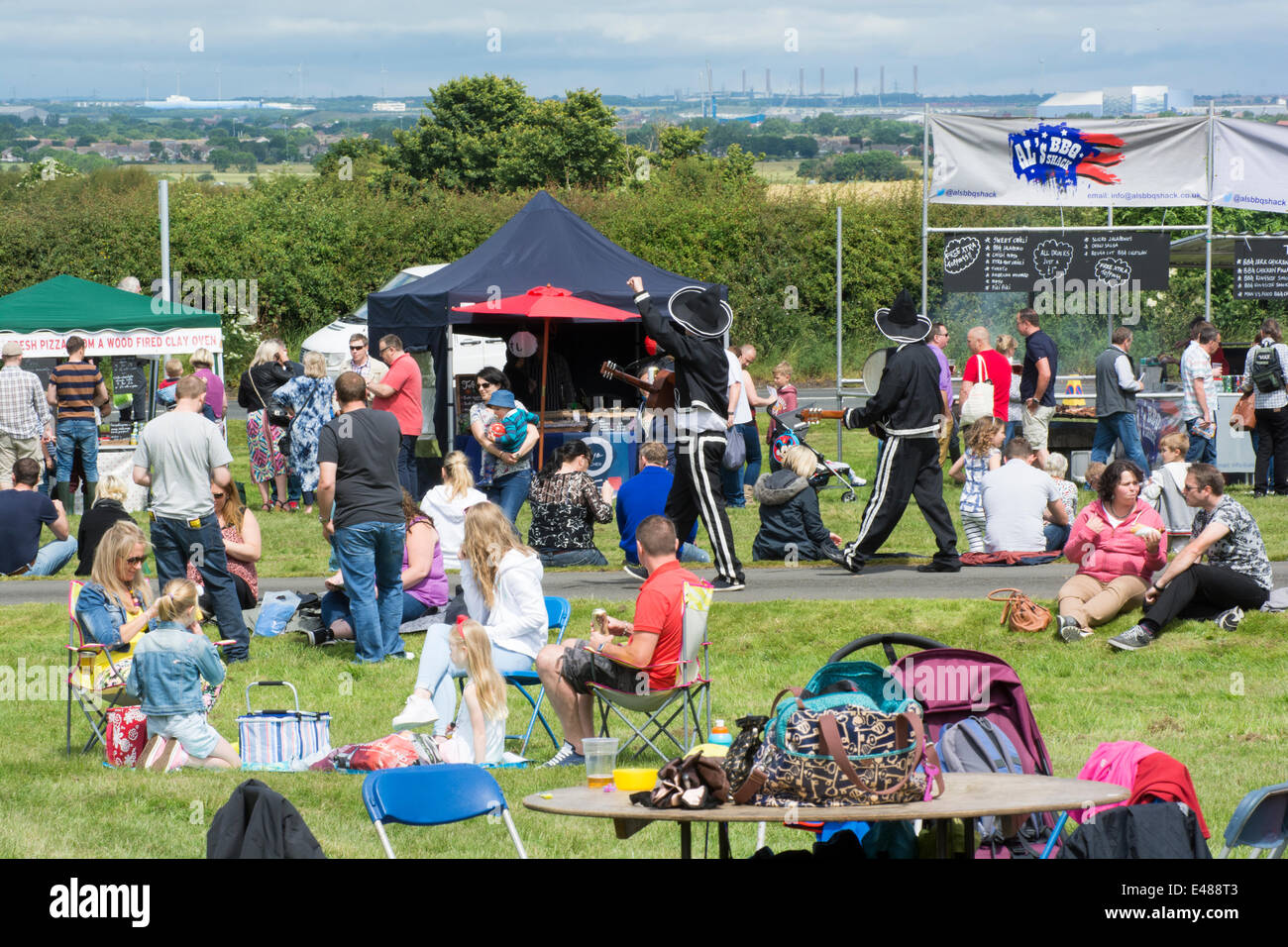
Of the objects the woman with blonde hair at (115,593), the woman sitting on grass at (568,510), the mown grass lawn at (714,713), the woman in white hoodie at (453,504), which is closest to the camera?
the mown grass lawn at (714,713)

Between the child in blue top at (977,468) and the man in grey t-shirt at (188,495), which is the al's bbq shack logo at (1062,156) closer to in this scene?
the child in blue top at (977,468)

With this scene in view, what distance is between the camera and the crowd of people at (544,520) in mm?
7828

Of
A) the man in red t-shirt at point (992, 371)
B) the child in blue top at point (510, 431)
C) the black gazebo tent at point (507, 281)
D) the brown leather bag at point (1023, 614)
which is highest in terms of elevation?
the black gazebo tent at point (507, 281)

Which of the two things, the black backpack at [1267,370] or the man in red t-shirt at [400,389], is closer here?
the man in red t-shirt at [400,389]

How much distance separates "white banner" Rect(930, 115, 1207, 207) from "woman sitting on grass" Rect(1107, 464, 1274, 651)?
8598 mm

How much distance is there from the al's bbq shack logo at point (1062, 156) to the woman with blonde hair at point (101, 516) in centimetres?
1052

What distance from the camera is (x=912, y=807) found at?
15.2ft

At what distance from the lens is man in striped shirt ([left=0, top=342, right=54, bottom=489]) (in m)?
15.2

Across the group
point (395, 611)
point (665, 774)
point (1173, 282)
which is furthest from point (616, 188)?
point (665, 774)

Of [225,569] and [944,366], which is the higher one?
[944,366]

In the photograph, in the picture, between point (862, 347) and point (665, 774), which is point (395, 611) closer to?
point (665, 774)

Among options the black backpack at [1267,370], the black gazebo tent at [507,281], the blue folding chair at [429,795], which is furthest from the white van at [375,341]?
the blue folding chair at [429,795]
